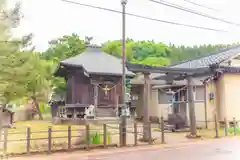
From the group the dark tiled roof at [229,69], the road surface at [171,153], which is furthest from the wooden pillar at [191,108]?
the dark tiled roof at [229,69]

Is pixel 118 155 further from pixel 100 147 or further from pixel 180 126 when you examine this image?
pixel 180 126

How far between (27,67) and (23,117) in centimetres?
1711

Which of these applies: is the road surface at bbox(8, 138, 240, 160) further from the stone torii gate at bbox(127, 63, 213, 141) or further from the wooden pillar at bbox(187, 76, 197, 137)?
the wooden pillar at bbox(187, 76, 197, 137)

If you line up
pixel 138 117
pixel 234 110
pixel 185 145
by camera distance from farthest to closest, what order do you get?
pixel 138 117 < pixel 234 110 < pixel 185 145

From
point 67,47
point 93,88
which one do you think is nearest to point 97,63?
point 93,88

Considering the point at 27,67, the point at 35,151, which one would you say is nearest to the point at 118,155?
the point at 35,151

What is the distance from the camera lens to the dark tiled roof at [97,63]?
22047 mm

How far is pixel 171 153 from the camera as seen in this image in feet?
34.4

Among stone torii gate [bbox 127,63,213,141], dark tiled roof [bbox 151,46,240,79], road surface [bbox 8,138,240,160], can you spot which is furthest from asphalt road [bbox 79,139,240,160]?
dark tiled roof [bbox 151,46,240,79]

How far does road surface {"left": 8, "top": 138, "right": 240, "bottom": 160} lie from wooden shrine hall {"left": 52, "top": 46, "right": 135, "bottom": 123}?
10426mm

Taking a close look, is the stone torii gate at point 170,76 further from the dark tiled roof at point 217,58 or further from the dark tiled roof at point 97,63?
the dark tiled roof at point 97,63

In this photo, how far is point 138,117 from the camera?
26219 millimetres

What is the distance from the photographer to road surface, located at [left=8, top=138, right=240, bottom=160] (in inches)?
376

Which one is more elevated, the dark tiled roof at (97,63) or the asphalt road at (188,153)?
the dark tiled roof at (97,63)
